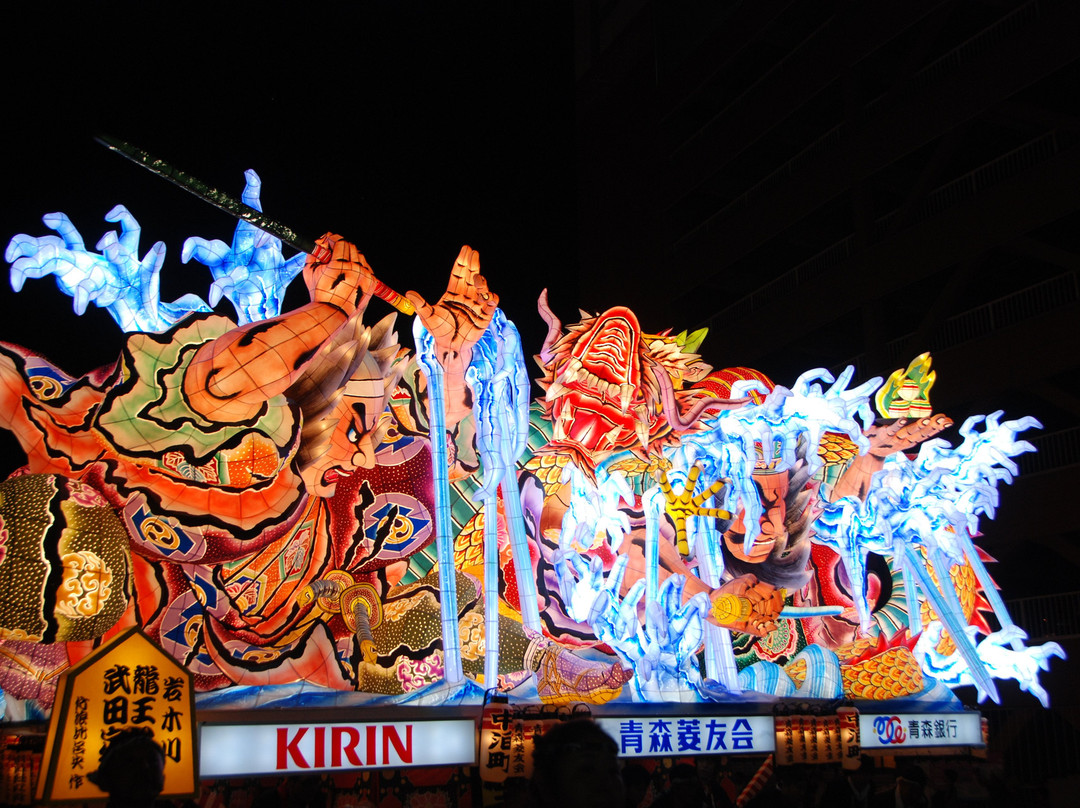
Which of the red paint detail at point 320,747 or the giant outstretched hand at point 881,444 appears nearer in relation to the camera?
the red paint detail at point 320,747

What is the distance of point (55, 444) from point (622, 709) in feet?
18.1

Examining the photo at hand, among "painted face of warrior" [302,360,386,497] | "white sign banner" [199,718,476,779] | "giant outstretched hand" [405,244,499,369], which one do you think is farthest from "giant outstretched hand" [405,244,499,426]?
"white sign banner" [199,718,476,779]

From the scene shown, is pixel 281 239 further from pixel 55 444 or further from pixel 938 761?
pixel 938 761

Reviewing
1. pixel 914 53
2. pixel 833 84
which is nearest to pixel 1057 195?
pixel 914 53

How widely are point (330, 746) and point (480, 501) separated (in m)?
3.04

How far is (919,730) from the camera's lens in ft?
36.1

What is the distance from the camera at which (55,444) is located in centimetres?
877

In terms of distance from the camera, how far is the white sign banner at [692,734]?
948 cm

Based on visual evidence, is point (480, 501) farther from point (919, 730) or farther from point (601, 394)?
point (919, 730)

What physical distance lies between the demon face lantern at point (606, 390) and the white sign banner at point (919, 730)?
3.57m

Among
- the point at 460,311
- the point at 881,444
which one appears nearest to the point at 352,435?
the point at 460,311

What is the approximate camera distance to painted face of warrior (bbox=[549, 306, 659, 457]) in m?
11.1

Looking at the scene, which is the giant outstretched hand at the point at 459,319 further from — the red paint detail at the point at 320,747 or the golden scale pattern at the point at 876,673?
the golden scale pattern at the point at 876,673

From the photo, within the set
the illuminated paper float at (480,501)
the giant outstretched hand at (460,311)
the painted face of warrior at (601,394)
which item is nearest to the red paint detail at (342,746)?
the illuminated paper float at (480,501)
